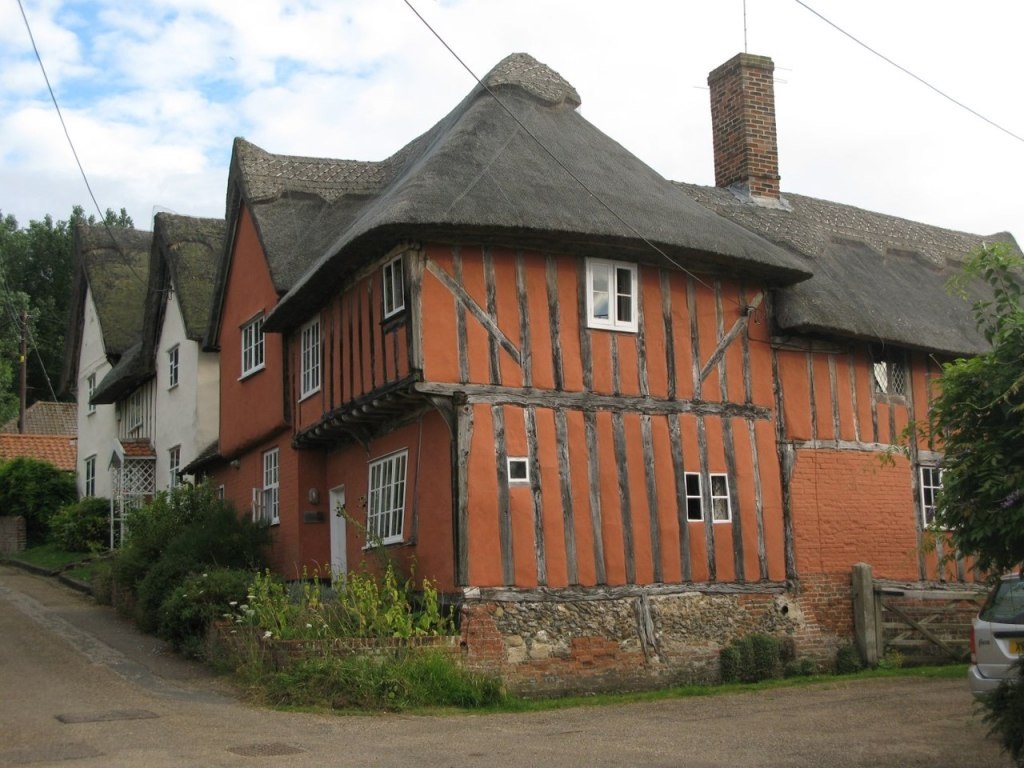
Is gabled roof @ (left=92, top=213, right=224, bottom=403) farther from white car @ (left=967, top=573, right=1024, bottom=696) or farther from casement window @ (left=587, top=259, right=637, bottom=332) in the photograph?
white car @ (left=967, top=573, right=1024, bottom=696)

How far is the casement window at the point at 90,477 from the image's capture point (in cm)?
3153

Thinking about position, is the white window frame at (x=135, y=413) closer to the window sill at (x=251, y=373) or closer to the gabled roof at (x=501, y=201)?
the window sill at (x=251, y=373)

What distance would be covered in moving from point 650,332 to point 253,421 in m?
7.66

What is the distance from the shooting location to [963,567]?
1889 cm

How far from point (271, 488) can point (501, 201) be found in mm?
7367

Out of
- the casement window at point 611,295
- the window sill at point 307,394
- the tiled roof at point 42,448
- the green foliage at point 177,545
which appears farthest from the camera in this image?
the tiled roof at point 42,448

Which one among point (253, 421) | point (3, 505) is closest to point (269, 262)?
point (253, 421)

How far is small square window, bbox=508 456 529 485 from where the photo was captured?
1504 centimetres

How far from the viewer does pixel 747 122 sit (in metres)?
22.0

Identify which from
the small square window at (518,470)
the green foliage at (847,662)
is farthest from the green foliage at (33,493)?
the green foliage at (847,662)

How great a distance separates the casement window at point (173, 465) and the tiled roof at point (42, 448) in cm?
1308

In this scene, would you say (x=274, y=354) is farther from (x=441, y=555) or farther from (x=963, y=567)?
(x=963, y=567)

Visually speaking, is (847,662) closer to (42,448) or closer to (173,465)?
(173,465)

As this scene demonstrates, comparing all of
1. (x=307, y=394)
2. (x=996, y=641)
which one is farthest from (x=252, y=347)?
(x=996, y=641)
